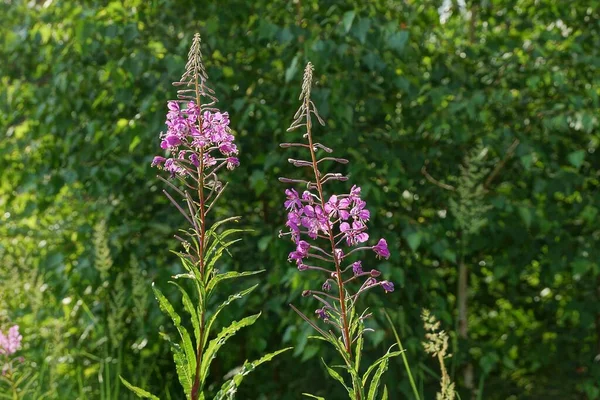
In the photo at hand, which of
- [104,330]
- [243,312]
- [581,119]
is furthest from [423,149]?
[104,330]

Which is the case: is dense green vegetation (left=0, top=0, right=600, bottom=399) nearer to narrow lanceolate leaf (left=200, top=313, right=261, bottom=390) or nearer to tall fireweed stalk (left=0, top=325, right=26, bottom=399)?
tall fireweed stalk (left=0, top=325, right=26, bottom=399)

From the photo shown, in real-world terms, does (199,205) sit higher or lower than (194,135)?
lower

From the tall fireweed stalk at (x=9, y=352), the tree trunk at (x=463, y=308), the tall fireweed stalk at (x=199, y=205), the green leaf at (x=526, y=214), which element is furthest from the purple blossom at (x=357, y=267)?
the tree trunk at (x=463, y=308)

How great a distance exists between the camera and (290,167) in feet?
10.8

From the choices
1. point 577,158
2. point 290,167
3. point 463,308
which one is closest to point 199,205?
point 290,167

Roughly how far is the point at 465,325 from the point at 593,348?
0.67 meters

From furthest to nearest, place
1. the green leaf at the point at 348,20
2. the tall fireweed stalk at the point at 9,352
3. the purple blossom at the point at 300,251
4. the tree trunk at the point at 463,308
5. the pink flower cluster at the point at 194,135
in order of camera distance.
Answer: the tree trunk at the point at 463,308 → the green leaf at the point at 348,20 → the tall fireweed stalk at the point at 9,352 → the pink flower cluster at the point at 194,135 → the purple blossom at the point at 300,251

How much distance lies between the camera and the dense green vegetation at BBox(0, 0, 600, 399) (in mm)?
3074

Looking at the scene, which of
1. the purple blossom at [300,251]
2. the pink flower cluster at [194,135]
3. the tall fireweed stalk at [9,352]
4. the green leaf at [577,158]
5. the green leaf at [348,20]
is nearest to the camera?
the purple blossom at [300,251]

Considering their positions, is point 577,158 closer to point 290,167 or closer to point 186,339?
point 290,167

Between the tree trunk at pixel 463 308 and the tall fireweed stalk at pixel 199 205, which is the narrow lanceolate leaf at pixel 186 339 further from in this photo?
the tree trunk at pixel 463 308

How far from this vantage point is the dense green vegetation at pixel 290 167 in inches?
121

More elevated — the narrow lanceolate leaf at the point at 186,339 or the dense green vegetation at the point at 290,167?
the dense green vegetation at the point at 290,167

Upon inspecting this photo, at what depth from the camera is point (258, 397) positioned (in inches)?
138
